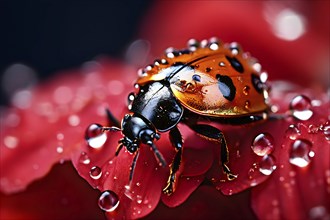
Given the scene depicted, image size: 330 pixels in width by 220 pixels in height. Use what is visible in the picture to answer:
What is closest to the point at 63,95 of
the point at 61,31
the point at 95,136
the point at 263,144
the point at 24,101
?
the point at 24,101

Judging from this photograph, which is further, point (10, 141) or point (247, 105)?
point (10, 141)

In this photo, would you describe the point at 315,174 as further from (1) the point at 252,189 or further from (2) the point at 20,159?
(2) the point at 20,159

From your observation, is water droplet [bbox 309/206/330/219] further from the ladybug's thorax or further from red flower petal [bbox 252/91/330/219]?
the ladybug's thorax

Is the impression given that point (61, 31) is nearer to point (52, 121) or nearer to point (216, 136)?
point (52, 121)

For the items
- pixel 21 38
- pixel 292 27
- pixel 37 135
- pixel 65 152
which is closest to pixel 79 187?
pixel 65 152

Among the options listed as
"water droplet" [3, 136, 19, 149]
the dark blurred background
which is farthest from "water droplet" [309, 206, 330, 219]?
the dark blurred background
